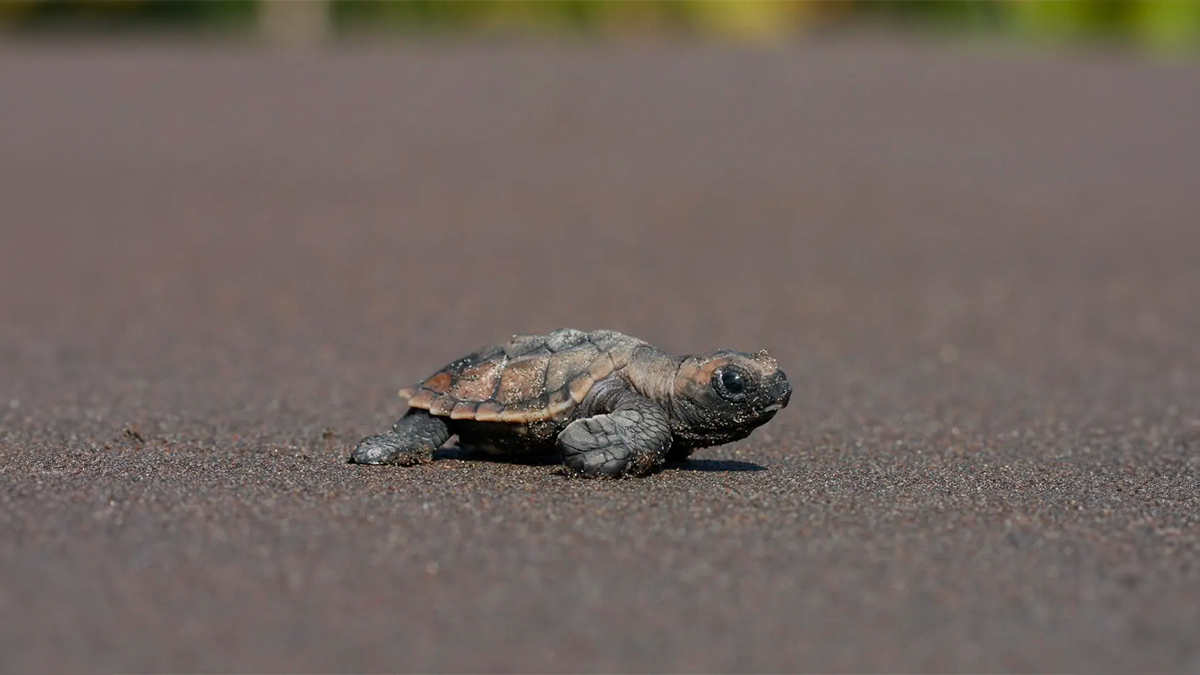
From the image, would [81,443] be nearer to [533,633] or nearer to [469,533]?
[469,533]

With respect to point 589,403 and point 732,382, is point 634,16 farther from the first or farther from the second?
point 732,382

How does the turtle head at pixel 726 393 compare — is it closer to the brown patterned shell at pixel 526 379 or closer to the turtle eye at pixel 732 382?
the turtle eye at pixel 732 382

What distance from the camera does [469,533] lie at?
155 inches

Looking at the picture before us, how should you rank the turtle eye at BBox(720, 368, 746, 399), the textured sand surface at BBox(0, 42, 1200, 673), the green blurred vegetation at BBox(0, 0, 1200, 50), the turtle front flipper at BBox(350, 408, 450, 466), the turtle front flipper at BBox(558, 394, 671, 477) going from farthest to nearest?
1. the green blurred vegetation at BBox(0, 0, 1200, 50)
2. the turtle front flipper at BBox(350, 408, 450, 466)
3. the turtle eye at BBox(720, 368, 746, 399)
4. the turtle front flipper at BBox(558, 394, 671, 477)
5. the textured sand surface at BBox(0, 42, 1200, 673)

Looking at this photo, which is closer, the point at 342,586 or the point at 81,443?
the point at 342,586

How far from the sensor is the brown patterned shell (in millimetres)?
4750

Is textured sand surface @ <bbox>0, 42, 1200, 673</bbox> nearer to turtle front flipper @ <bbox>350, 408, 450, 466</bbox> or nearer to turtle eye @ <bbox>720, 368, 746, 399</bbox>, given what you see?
turtle front flipper @ <bbox>350, 408, 450, 466</bbox>

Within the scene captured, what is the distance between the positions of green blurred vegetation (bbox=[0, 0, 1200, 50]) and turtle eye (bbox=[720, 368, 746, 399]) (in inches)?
631

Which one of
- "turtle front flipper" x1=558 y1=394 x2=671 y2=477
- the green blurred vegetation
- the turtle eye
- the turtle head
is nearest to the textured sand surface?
"turtle front flipper" x1=558 y1=394 x2=671 y2=477

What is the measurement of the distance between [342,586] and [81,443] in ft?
6.82

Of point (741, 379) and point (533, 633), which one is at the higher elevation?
point (741, 379)

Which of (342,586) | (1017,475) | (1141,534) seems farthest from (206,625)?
(1017,475)

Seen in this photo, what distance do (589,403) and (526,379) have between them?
0.22 metres

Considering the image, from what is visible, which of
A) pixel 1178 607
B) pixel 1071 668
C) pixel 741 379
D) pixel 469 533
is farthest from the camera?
pixel 741 379
